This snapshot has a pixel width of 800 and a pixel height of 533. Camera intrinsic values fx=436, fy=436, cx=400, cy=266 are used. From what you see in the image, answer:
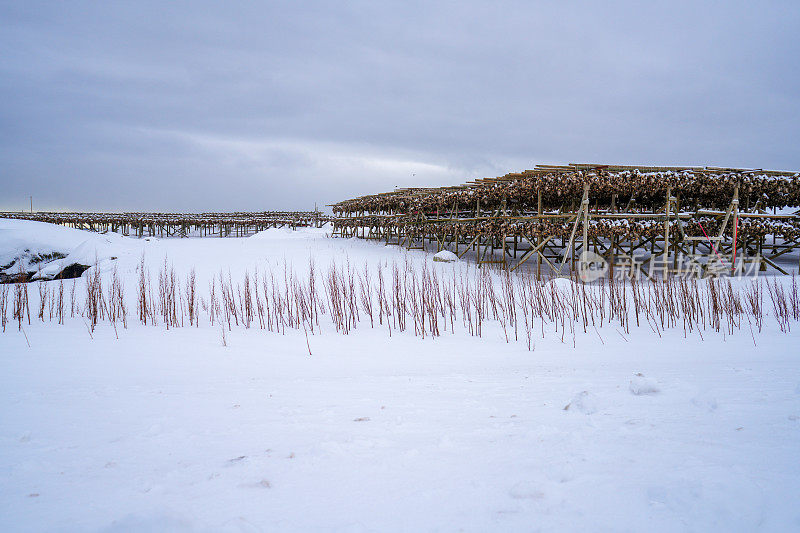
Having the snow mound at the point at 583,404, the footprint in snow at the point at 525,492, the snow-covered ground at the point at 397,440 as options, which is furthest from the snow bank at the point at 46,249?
the footprint in snow at the point at 525,492

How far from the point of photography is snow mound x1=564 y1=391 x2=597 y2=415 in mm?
2865

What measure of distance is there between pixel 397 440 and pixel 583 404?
1311mm

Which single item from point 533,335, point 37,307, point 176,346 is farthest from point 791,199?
point 37,307

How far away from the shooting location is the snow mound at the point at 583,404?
2.87 m

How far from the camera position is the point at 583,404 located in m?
2.91

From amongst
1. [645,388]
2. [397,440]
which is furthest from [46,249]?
[645,388]

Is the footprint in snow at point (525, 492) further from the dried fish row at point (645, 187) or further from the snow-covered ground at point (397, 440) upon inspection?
the dried fish row at point (645, 187)

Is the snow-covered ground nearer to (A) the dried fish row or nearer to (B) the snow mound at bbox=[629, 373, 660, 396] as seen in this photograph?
(B) the snow mound at bbox=[629, 373, 660, 396]

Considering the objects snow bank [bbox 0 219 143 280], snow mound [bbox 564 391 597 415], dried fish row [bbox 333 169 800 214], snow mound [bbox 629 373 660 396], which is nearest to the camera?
snow mound [bbox 564 391 597 415]

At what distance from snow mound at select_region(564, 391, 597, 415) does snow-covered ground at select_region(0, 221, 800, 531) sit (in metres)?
0.01

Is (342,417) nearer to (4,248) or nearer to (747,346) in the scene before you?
(747,346)

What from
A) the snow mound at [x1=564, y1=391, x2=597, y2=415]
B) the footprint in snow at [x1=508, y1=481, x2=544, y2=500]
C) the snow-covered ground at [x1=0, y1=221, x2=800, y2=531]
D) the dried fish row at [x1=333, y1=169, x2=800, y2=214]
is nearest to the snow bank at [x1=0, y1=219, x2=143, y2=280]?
the snow-covered ground at [x1=0, y1=221, x2=800, y2=531]

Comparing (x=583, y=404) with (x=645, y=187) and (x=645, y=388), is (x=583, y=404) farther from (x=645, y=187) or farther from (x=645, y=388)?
(x=645, y=187)

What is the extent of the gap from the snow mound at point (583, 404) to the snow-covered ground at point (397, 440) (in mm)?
11
